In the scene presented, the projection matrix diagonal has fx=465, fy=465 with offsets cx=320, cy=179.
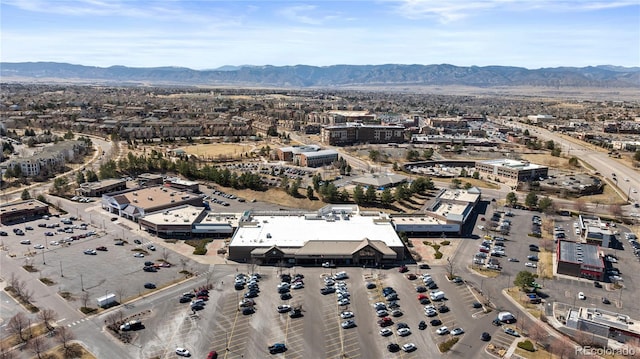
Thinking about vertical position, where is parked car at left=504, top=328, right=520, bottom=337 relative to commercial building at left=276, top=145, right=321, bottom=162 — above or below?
below

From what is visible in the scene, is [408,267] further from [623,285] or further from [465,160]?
[465,160]

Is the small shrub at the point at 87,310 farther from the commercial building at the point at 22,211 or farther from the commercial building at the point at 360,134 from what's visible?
the commercial building at the point at 360,134

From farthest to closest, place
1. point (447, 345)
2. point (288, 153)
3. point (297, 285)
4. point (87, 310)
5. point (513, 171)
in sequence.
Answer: point (288, 153) → point (513, 171) → point (297, 285) → point (87, 310) → point (447, 345)

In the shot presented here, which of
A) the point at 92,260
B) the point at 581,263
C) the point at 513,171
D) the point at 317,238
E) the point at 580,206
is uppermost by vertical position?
the point at 513,171

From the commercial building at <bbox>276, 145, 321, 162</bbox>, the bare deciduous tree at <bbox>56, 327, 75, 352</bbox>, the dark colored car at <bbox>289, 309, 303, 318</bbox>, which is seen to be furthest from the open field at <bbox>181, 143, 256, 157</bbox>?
the bare deciduous tree at <bbox>56, 327, 75, 352</bbox>

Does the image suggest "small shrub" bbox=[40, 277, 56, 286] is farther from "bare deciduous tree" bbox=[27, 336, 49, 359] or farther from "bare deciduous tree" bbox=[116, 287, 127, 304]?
"bare deciduous tree" bbox=[27, 336, 49, 359]

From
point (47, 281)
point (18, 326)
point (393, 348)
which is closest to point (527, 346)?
point (393, 348)

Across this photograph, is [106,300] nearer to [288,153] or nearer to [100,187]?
[100,187]
